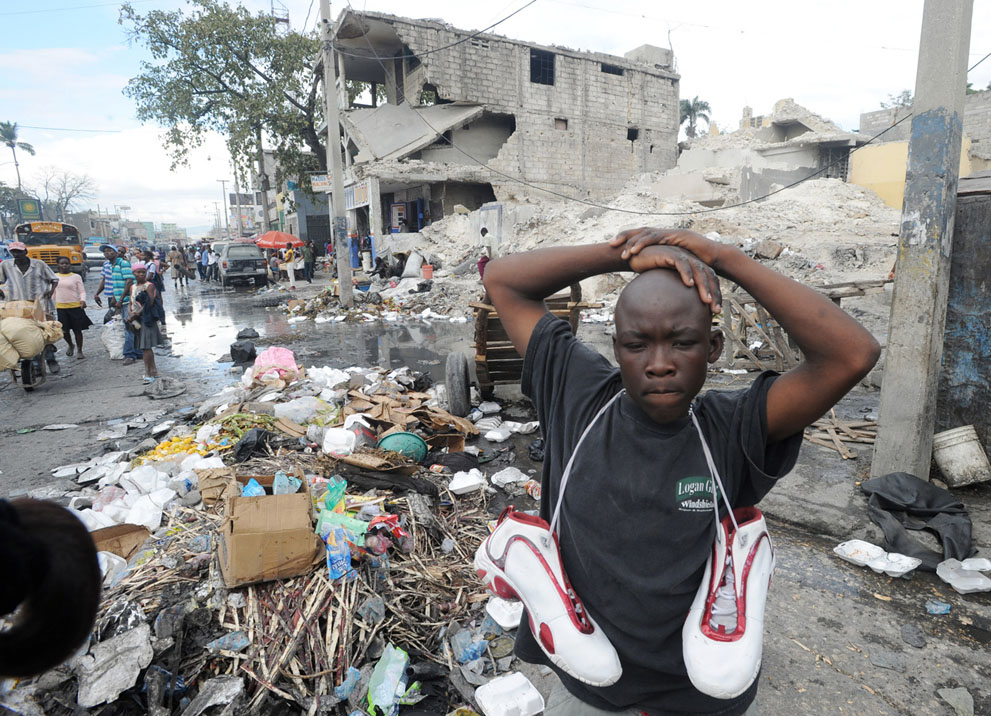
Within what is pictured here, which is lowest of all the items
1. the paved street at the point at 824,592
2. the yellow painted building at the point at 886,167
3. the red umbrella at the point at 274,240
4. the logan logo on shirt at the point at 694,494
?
the paved street at the point at 824,592

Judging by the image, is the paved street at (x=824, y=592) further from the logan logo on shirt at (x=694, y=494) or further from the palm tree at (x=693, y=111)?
the palm tree at (x=693, y=111)

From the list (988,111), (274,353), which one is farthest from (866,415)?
(988,111)

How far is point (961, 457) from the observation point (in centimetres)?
408

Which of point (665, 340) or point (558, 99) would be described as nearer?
point (665, 340)

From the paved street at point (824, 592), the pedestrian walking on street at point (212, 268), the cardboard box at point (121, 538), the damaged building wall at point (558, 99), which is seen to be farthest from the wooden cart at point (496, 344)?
the pedestrian walking on street at point (212, 268)

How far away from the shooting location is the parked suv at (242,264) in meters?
24.4

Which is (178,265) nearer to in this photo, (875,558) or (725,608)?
(875,558)

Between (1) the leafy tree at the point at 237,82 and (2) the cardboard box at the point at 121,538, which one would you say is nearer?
(2) the cardboard box at the point at 121,538

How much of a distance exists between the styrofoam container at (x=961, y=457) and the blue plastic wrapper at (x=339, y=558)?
4.12 meters

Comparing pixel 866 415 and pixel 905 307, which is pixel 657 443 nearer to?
pixel 905 307

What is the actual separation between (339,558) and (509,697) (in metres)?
1.11

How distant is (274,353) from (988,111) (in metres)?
32.1

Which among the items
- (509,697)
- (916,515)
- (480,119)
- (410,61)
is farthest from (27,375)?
(410,61)

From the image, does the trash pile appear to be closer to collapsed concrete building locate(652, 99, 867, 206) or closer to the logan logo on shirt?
the logan logo on shirt
